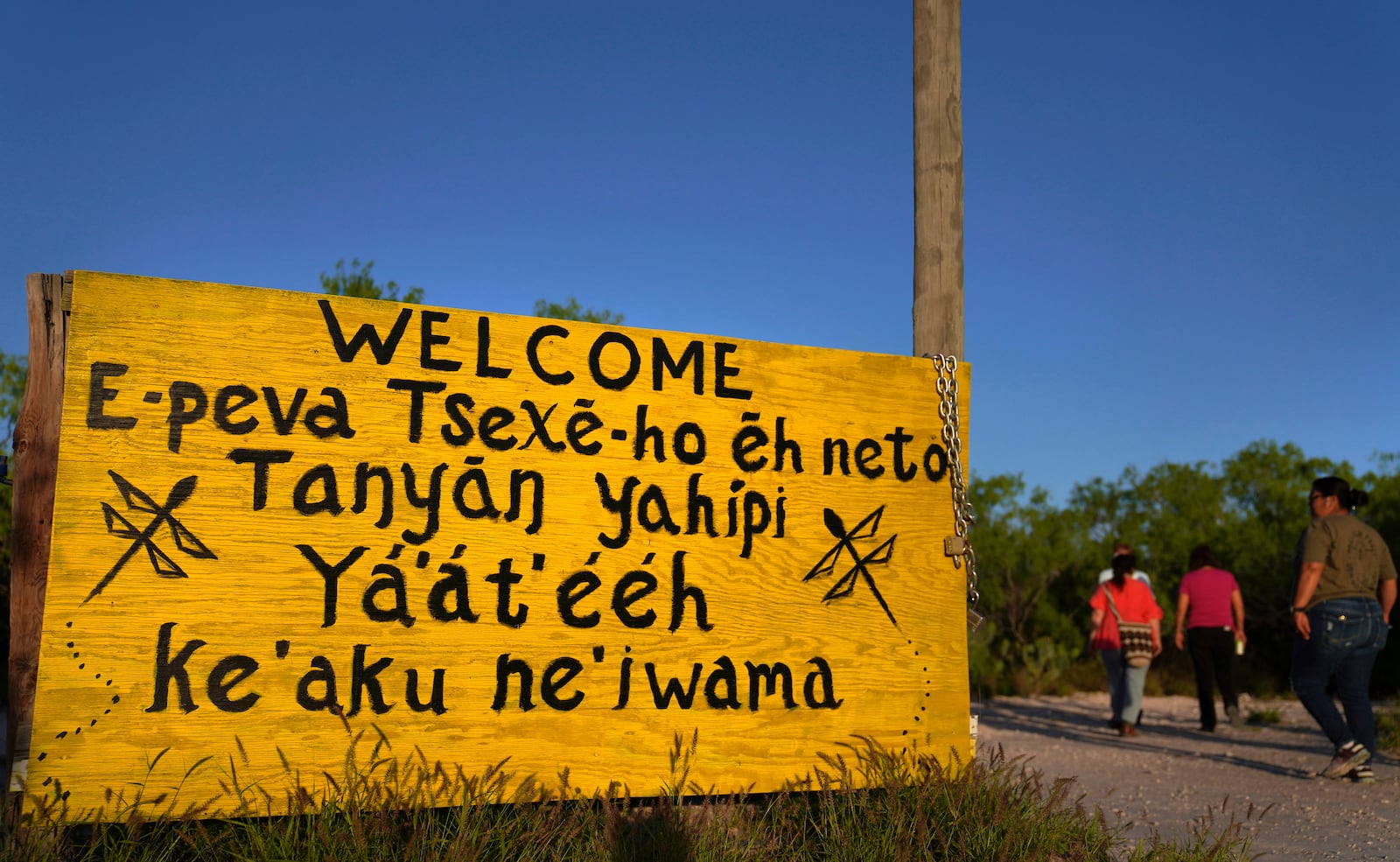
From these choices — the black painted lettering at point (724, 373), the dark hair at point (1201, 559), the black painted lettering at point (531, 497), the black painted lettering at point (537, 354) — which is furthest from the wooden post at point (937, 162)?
the dark hair at point (1201, 559)

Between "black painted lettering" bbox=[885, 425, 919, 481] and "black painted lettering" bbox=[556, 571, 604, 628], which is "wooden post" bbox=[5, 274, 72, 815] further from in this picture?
"black painted lettering" bbox=[885, 425, 919, 481]

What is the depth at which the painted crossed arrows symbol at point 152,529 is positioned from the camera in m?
3.70

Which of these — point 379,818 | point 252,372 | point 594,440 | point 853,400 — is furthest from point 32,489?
point 853,400

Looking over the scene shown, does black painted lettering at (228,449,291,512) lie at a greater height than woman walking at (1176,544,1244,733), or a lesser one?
greater

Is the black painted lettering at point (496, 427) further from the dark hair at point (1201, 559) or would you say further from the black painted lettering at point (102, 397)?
the dark hair at point (1201, 559)

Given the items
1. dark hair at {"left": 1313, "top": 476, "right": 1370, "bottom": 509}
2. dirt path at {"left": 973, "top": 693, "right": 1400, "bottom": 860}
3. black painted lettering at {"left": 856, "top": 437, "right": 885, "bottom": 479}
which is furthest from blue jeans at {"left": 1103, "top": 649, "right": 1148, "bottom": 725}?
black painted lettering at {"left": 856, "top": 437, "right": 885, "bottom": 479}

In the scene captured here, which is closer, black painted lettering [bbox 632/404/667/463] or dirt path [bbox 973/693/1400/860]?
black painted lettering [bbox 632/404/667/463]

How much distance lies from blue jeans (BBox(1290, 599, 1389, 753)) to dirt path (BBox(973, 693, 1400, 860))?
1.30 ft

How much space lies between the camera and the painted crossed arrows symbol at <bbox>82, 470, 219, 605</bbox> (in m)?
3.70

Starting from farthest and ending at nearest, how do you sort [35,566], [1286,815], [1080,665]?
[1080,665] < [1286,815] < [35,566]

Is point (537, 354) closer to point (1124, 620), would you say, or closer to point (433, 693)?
point (433, 693)

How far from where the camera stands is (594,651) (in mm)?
4227

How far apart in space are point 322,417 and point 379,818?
140 centimetres

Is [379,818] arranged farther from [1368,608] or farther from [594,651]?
[1368,608]
